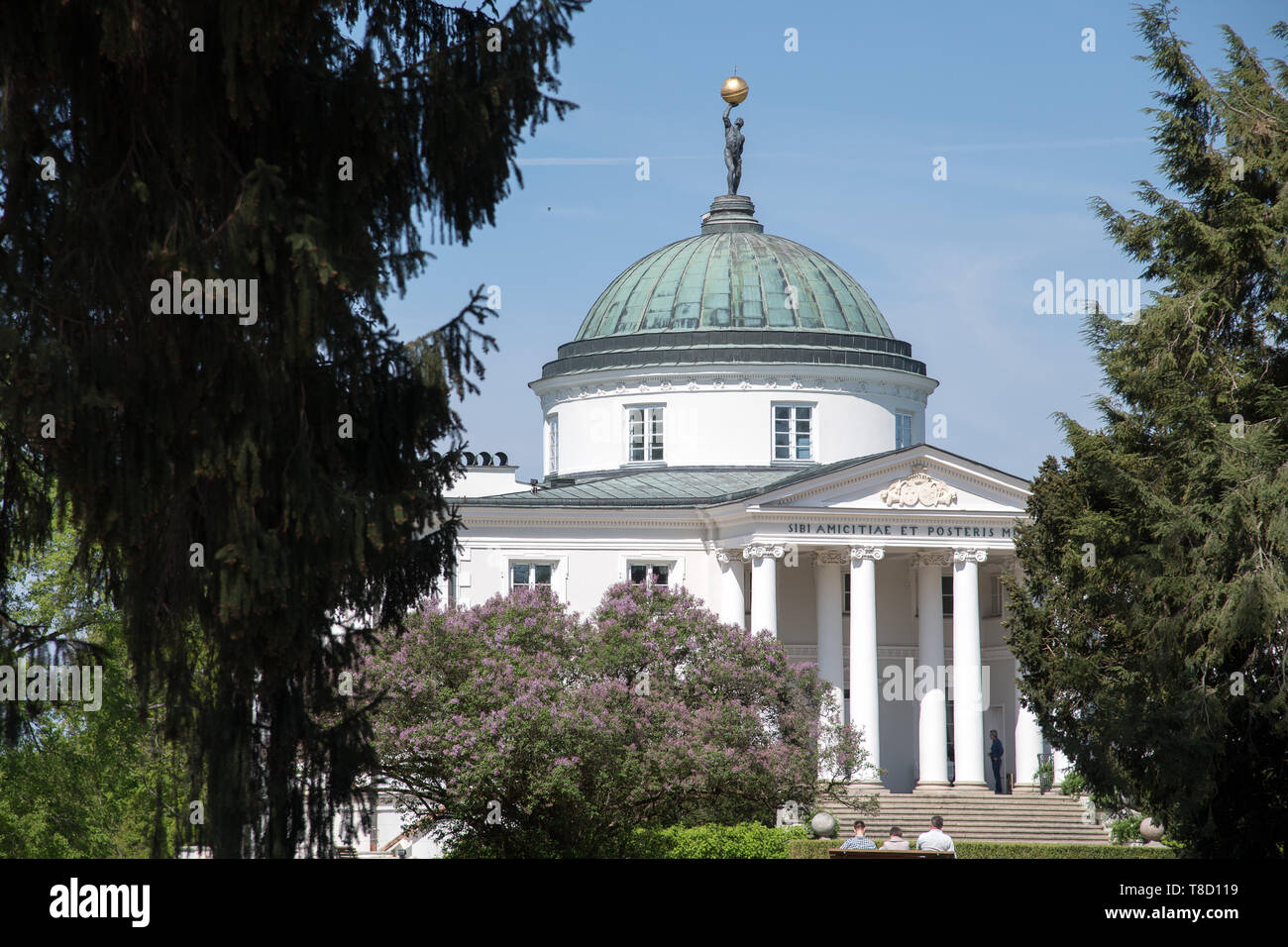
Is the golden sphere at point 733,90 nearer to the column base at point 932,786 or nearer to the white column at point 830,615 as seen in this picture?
the white column at point 830,615

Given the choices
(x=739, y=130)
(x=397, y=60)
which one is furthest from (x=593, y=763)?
(x=739, y=130)

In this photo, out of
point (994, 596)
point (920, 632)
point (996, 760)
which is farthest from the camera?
point (994, 596)

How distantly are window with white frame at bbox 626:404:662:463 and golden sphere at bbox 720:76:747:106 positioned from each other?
530 inches

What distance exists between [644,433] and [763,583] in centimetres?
1036

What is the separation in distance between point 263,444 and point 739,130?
56041 millimetres

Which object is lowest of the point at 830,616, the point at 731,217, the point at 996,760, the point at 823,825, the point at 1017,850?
the point at 1017,850

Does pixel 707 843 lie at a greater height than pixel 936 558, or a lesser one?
lesser

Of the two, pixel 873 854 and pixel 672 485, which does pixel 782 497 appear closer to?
pixel 672 485

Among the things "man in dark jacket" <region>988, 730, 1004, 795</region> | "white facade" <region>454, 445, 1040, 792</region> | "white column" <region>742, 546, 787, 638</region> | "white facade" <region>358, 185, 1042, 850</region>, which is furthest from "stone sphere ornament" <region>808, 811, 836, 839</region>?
"man in dark jacket" <region>988, 730, 1004, 795</region>

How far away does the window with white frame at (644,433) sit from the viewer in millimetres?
61344

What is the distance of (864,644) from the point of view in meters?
53.8

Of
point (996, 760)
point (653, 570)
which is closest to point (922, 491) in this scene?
point (653, 570)

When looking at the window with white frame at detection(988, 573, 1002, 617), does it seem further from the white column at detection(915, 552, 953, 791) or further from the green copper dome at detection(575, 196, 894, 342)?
the green copper dome at detection(575, 196, 894, 342)
